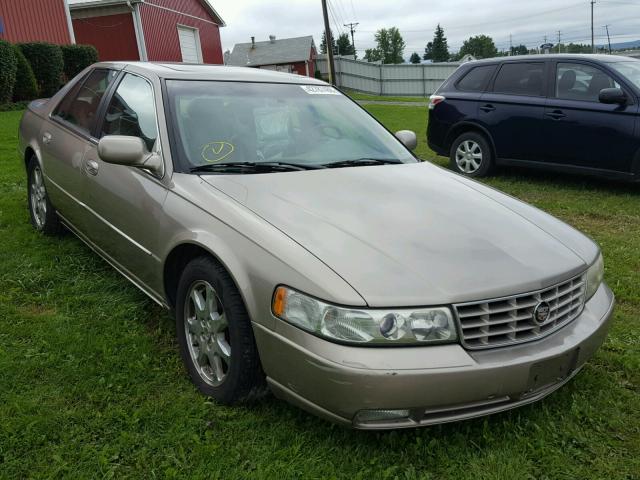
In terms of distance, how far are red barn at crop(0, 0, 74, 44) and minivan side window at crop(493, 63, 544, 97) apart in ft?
50.4

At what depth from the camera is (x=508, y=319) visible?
2.22m

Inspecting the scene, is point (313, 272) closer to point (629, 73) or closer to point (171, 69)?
point (171, 69)

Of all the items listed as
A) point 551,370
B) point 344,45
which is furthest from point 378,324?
point 344,45

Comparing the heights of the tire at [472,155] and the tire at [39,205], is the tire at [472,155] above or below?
below

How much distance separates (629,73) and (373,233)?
18.7 ft

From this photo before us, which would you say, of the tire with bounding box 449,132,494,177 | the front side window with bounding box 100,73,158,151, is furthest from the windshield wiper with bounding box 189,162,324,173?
the tire with bounding box 449,132,494,177

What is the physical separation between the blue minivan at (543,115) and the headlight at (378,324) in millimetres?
5253

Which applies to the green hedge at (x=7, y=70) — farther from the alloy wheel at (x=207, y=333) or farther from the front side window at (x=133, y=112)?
the alloy wheel at (x=207, y=333)

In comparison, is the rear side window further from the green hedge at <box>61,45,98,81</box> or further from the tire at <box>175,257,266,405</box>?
the green hedge at <box>61,45,98,81</box>

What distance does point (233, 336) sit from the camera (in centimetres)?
243

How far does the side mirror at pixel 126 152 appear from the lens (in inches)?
115

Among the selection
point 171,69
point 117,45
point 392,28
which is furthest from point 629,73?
point 392,28

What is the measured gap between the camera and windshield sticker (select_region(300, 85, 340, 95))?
3.82 metres

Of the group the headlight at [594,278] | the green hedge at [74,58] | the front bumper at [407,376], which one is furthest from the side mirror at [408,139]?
the green hedge at [74,58]
